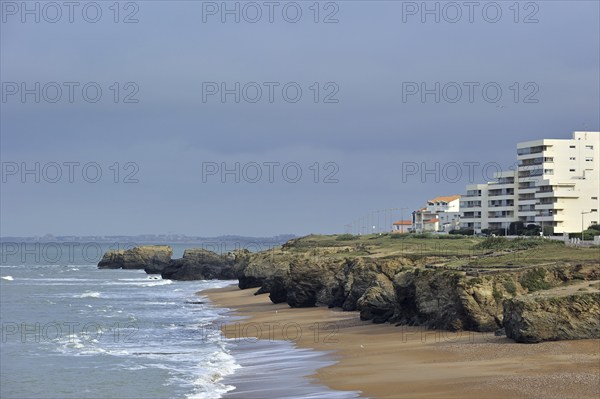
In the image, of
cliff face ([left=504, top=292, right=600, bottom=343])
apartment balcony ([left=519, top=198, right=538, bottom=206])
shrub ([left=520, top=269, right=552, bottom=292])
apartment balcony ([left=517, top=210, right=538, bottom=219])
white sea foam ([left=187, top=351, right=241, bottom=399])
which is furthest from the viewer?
apartment balcony ([left=519, top=198, right=538, bottom=206])

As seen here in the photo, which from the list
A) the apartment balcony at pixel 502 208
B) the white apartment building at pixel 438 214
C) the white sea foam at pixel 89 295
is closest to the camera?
the white sea foam at pixel 89 295

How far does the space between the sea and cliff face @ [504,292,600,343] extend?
8.20m

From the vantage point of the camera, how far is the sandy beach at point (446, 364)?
28.1m

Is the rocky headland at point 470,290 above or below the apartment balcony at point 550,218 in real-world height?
below

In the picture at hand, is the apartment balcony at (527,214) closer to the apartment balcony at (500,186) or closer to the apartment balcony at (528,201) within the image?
the apartment balcony at (528,201)

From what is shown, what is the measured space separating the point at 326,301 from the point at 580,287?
→ 2717 centimetres

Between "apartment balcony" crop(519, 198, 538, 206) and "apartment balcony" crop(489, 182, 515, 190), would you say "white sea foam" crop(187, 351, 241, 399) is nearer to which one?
"apartment balcony" crop(519, 198, 538, 206)

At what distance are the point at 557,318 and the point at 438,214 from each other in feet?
Result: 488

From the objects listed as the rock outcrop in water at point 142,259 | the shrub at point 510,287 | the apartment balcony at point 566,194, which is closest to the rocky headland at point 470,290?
the shrub at point 510,287

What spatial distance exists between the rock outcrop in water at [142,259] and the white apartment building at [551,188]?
5505cm

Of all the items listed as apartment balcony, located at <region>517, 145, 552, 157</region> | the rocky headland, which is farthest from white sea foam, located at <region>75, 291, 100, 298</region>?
apartment balcony, located at <region>517, 145, 552, 157</region>

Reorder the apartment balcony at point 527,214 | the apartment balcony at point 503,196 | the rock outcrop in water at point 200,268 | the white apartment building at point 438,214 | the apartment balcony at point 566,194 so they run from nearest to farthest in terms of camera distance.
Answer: the apartment balcony at point 566,194, the apartment balcony at point 527,214, the rock outcrop in water at point 200,268, the apartment balcony at point 503,196, the white apartment building at point 438,214

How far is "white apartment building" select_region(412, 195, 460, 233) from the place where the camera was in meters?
174

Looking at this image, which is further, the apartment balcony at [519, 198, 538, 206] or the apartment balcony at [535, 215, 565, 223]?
the apartment balcony at [519, 198, 538, 206]
